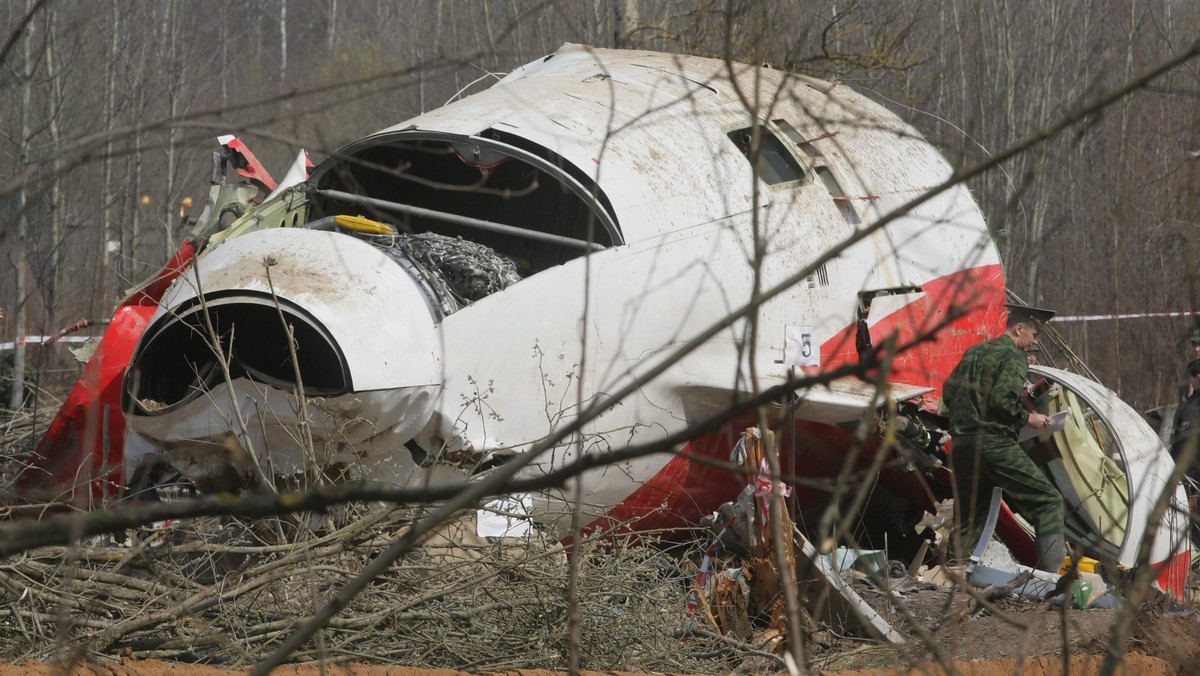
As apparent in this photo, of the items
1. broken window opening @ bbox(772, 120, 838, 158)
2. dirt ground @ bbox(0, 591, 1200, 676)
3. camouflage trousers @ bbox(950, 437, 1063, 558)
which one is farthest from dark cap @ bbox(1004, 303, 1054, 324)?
dirt ground @ bbox(0, 591, 1200, 676)

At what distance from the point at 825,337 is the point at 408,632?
2.97 m

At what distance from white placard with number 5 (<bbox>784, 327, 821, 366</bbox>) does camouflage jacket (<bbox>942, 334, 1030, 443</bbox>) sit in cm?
118

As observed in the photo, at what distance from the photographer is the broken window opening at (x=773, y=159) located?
729 centimetres

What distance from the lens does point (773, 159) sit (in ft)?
24.4

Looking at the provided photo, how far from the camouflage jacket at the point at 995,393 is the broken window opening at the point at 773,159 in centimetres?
153

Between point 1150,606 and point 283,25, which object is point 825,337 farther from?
point 283,25

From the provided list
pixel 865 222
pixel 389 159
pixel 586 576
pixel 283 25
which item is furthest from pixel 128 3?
pixel 283 25

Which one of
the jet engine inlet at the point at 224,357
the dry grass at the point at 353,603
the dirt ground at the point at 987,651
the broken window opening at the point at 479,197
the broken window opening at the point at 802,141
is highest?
the broken window opening at the point at 802,141

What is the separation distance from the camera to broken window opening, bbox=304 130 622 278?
6.50 metres

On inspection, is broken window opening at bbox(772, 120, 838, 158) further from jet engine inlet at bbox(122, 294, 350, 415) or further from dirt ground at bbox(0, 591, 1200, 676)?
jet engine inlet at bbox(122, 294, 350, 415)

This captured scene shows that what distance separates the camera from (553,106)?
22.6 ft

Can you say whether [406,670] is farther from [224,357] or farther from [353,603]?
[224,357]

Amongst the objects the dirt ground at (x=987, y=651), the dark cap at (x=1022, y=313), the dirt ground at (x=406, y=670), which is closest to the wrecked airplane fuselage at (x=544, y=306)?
the dark cap at (x=1022, y=313)

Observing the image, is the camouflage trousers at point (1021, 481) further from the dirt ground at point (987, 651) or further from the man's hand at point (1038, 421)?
the dirt ground at point (987, 651)
